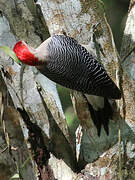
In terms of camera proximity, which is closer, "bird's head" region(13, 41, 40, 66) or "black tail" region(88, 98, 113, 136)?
"bird's head" region(13, 41, 40, 66)

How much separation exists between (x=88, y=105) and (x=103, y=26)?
62cm

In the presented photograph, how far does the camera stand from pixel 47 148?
10.7ft

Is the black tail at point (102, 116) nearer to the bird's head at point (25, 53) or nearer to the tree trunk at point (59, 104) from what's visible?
the tree trunk at point (59, 104)

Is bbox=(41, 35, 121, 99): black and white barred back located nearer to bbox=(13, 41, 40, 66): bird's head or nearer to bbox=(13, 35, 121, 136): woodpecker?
bbox=(13, 35, 121, 136): woodpecker

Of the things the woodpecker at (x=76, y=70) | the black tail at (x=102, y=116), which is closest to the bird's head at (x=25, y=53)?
the woodpecker at (x=76, y=70)

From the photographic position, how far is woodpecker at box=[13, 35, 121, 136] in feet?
10.7

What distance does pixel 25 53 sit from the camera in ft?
10.6

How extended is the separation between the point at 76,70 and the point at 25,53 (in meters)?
0.43

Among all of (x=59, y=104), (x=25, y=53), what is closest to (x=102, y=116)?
(x=59, y=104)

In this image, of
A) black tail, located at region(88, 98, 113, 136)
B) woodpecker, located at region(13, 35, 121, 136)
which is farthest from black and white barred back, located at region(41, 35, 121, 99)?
black tail, located at region(88, 98, 113, 136)

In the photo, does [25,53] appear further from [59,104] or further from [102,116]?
[102,116]

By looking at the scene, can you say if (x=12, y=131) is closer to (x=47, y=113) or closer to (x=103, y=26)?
(x=47, y=113)

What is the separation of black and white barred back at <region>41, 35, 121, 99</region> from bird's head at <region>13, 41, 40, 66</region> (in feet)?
0.41

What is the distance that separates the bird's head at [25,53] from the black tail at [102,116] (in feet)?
1.87
